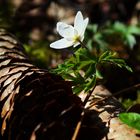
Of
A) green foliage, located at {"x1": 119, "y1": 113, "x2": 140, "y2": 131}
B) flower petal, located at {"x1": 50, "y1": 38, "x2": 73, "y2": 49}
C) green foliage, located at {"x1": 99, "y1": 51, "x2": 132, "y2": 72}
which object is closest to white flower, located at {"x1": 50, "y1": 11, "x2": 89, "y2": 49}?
flower petal, located at {"x1": 50, "y1": 38, "x2": 73, "y2": 49}

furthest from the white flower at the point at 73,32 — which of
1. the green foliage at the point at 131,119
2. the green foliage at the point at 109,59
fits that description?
the green foliage at the point at 131,119

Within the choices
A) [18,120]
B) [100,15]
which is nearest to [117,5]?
[100,15]

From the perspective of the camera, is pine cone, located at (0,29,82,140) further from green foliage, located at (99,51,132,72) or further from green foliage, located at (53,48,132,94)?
green foliage, located at (99,51,132,72)

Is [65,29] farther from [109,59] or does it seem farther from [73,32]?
[109,59]

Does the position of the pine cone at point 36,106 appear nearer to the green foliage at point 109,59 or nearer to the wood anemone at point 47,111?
the wood anemone at point 47,111

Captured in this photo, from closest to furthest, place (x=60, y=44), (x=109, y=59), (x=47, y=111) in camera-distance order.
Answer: (x=47, y=111) → (x=109, y=59) → (x=60, y=44)

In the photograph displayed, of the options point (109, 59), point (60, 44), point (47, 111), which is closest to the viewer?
point (47, 111)

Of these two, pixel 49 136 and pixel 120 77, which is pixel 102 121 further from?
pixel 120 77

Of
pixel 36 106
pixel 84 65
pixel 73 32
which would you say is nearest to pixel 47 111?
pixel 36 106
